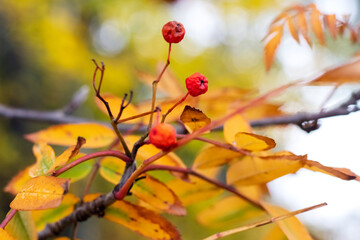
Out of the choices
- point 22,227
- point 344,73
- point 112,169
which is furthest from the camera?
point 112,169

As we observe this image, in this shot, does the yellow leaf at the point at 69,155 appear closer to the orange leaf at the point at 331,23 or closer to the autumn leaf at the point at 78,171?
the autumn leaf at the point at 78,171

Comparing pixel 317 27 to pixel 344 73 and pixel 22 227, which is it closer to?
pixel 344 73

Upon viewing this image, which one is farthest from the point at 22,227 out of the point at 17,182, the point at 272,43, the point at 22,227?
the point at 272,43

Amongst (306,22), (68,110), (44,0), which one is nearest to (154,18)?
(44,0)

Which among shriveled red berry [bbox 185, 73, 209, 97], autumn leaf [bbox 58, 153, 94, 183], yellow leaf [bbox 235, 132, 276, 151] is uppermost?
shriveled red berry [bbox 185, 73, 209, 97]

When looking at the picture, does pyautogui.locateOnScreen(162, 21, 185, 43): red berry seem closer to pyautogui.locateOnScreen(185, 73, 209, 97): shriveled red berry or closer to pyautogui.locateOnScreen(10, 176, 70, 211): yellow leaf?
pyautogui.locateOnScreen(185, 73, 209, 97): shriveled red berry

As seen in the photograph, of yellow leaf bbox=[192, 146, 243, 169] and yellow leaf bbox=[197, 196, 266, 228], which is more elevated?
yellow leaf bbox=[192, 146, 243, 169]

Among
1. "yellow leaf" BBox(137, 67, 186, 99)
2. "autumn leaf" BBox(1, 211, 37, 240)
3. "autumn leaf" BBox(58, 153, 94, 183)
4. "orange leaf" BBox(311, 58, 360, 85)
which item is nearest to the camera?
"orange leaf" BBox(311, 58, 360, 85)

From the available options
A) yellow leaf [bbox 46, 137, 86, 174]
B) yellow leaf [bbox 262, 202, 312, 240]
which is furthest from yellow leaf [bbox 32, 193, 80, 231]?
yellow leaf [bbox 262, 202, 312, 240]
